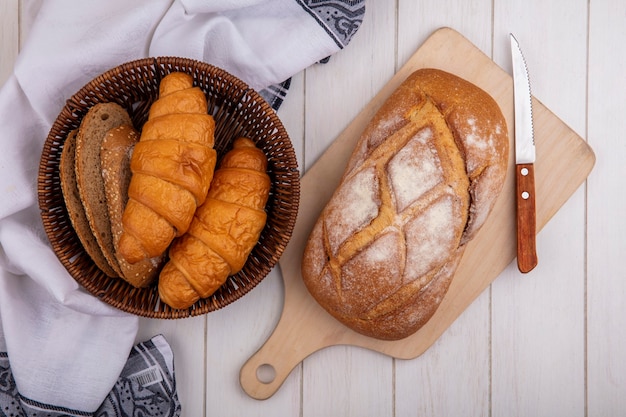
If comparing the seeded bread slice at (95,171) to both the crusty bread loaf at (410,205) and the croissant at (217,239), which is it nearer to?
the croissant at (217,239)

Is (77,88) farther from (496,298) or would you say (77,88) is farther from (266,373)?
(496,298)

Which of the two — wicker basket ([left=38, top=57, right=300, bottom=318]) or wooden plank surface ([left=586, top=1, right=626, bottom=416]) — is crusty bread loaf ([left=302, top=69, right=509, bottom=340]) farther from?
wooden plank surface ([left=586, top=1, right=626, bottom=416])

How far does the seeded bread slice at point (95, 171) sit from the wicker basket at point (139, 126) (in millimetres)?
64

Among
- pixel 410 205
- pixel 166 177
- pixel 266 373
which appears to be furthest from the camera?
pixel 266 373

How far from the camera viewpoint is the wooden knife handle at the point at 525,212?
4.63ft

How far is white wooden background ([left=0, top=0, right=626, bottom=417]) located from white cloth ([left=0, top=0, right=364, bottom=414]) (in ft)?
0.36

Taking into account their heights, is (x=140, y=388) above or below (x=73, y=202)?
below

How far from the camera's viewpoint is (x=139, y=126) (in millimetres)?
1363

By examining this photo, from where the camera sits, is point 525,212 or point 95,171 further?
point 525,212

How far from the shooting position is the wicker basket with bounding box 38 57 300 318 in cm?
124

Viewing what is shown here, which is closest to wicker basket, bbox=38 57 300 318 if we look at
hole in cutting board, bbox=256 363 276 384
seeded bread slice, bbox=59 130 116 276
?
seeded bread slice, bbox=59 130 116 276

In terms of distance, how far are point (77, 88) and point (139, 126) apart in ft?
0.61

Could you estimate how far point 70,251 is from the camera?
1.26 meters

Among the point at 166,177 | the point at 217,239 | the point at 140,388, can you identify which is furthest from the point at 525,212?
the point at 140,388
